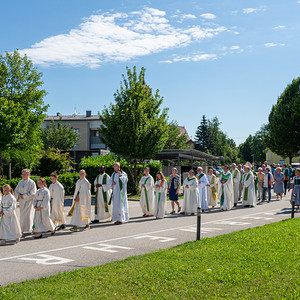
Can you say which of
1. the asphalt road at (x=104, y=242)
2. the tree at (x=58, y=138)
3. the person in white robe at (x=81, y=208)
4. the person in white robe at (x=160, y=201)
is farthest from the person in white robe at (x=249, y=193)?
the tree at (x=58, y=138)

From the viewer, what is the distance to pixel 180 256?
788cm

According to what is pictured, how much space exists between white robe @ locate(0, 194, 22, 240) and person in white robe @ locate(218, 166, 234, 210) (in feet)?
32.7

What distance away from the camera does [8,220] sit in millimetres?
10438

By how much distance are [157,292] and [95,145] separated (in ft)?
205

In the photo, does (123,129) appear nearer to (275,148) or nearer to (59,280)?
(59,280)

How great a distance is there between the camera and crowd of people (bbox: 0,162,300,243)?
1116cm

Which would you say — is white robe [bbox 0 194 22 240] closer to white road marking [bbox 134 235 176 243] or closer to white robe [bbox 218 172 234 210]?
white road marking [bbox 134 235 176 243]

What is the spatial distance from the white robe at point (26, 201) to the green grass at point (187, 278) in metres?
4.80

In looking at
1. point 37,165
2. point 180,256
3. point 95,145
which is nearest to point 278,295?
point 180,256

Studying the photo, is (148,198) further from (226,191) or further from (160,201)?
(226,191)

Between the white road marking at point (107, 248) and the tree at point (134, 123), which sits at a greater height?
the tree at point (134, 123)

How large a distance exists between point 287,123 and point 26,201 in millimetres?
45839

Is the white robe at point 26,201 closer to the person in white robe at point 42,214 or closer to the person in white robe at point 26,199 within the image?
the person in white robe at point 26,199

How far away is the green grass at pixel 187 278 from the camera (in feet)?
18.9
